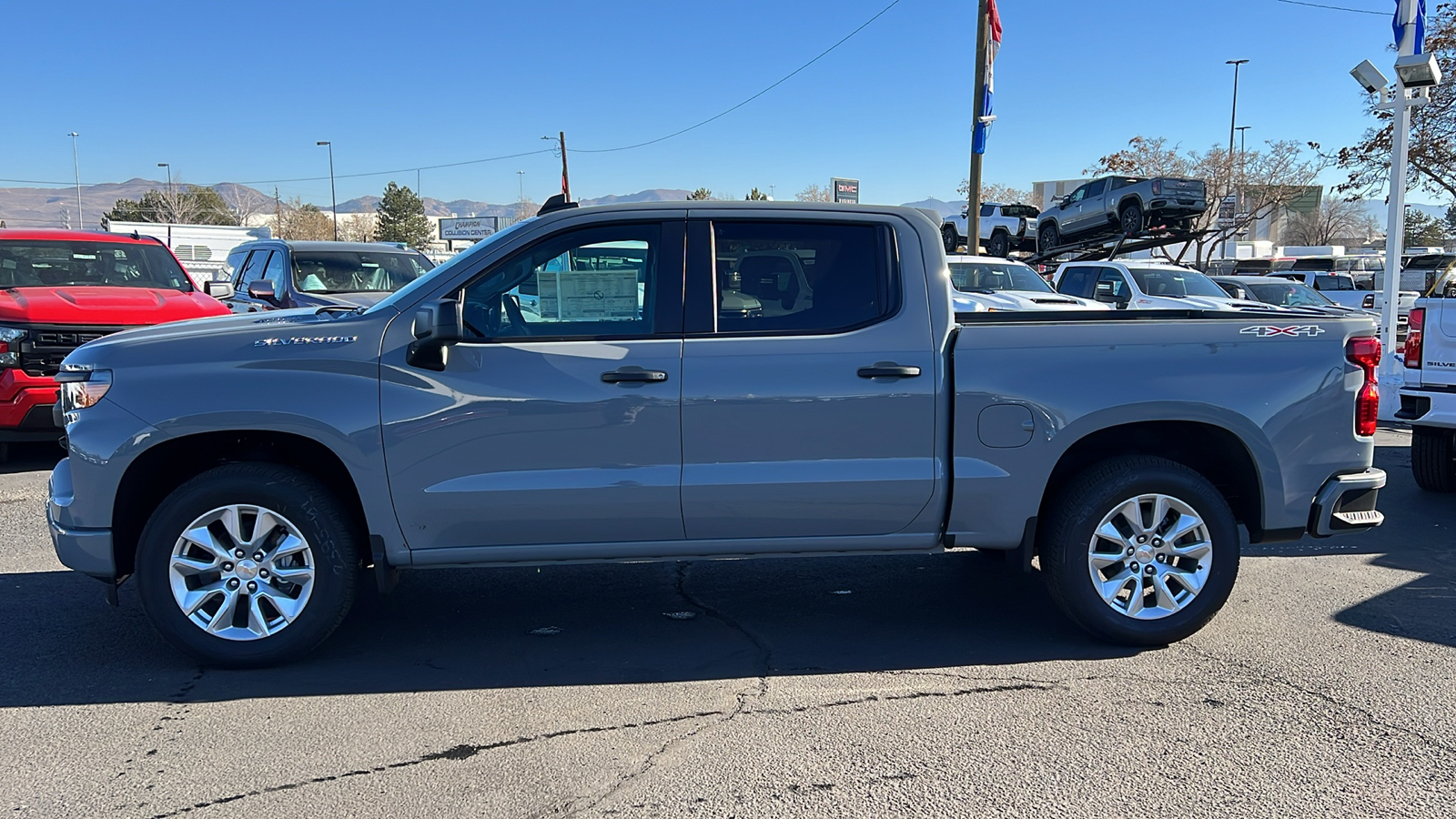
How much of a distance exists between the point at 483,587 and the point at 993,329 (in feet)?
9.65

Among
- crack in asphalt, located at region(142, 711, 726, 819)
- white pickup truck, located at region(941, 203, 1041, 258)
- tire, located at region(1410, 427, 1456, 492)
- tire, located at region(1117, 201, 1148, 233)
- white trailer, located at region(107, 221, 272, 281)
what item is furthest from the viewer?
white trailer, located at region(107, 221, 272, 281)

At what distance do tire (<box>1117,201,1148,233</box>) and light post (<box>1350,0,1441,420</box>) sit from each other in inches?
476

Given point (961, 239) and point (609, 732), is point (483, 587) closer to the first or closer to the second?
point (609, 732)

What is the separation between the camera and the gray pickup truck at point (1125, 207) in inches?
944

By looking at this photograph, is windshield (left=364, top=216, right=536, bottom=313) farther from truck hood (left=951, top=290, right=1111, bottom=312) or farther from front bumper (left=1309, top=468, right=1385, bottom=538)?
truck hood (left=951, top=290, right=1111, bottom=312)

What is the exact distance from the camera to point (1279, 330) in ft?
Result: 15.0

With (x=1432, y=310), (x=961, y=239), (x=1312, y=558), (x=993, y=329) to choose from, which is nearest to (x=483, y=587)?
(x=993, y=329)

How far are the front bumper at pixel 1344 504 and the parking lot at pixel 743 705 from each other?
1.76 feet

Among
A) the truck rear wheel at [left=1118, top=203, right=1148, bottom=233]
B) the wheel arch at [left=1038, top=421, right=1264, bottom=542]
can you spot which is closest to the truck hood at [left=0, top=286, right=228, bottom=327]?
the wheel arch at [left=1038, top=421, right=1264, bottom=542]

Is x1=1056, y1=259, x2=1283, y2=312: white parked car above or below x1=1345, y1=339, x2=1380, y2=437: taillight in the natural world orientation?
above

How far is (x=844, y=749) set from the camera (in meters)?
3.64

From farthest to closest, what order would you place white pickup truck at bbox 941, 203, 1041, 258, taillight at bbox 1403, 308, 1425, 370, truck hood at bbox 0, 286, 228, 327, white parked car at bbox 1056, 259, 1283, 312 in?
white pickup truck at bbox 941, 203, 1041, 258 → white parked car at bbox 1056, 259, 1283, 312 → truck hood at bbox 0, 286, 228, 327 → taillight at bbox 1403, 308, 1425, 370

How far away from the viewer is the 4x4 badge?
4.55 meters

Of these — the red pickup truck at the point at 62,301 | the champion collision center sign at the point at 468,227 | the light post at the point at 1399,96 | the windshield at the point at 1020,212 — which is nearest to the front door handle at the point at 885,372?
the red pickup truck at the point at 62,301
